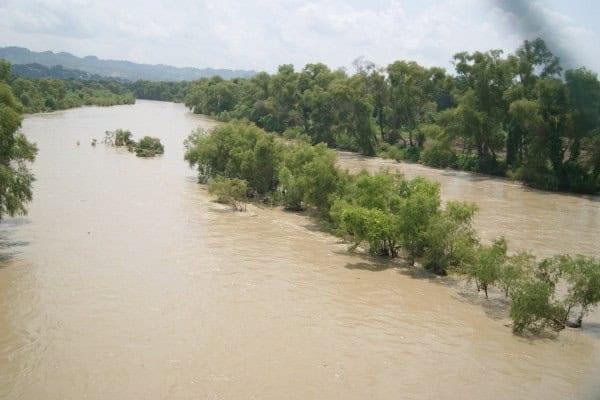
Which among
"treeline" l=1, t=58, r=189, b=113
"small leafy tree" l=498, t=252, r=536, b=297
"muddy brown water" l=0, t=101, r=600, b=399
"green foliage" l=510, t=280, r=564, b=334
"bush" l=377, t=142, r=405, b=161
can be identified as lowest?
"muddy brown water" l=0, t=101, r=600, b=399

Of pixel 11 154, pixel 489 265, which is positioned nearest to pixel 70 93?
pixel 11 154

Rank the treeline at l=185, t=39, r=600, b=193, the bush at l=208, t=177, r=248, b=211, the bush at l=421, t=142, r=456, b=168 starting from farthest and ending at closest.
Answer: the bush at l=421, t=142, r=456, b=168
the treeline at l=185, t=39, r=600, b=193
the bush at l=208, t=177, r=248, b=211

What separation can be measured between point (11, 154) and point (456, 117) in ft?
125

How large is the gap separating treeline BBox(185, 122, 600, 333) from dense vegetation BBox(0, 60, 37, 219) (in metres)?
11.3

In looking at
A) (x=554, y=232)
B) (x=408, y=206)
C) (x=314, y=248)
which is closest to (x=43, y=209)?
(x=314, y=248)

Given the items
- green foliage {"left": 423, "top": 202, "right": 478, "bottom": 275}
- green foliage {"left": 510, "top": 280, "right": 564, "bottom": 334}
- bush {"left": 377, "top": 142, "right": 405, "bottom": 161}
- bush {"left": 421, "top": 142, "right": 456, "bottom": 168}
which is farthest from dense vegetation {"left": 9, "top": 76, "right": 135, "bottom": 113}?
green foliage {"left": 510, "top": 280, "right": 564, "bottom": 334}

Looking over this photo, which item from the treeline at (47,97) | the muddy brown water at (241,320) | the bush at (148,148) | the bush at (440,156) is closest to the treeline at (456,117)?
the bush at (440,156)

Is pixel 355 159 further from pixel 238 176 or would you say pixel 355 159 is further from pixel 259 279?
pixel 259 279

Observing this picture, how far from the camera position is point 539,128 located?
40.6 meters

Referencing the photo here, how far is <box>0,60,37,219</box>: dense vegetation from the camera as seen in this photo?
1731cm

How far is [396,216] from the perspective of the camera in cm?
2045

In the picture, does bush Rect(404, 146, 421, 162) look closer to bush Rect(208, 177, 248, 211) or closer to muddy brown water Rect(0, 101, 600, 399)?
muddy brown water Rect(0, 101, 600, 399)

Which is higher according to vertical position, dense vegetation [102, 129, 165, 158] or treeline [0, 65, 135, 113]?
treeline [0, 65, 135, 113]

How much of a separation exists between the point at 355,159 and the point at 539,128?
1887cm
